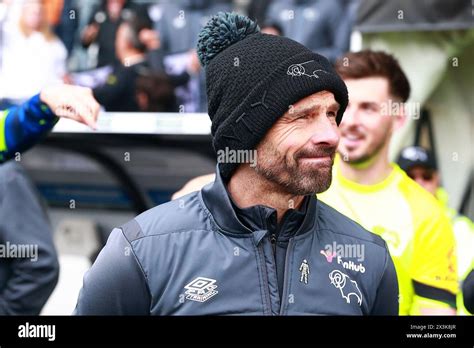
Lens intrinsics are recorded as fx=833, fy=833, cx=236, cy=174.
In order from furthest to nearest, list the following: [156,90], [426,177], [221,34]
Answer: [156,90] < [426,177] < [221,34]

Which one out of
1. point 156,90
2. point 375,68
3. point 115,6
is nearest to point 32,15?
point 115,6

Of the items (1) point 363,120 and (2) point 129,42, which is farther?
(2) point 129,42

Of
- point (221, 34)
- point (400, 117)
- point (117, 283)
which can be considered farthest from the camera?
point (400, 117)

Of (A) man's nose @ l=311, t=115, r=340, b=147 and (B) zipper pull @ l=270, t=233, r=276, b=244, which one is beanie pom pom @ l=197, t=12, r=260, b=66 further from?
(B) zipper pull @ l=270, t=233, r=276, b=244

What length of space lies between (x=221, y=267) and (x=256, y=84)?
0.42 meters

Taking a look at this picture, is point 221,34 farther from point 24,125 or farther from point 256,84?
point 24,125

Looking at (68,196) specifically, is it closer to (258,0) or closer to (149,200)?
(149,200)

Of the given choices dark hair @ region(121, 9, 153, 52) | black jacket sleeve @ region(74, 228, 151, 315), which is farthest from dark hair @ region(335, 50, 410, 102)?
black jacket sleeve @ region(74, 228, 151, 315)

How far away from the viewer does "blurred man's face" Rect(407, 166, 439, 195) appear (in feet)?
10.5

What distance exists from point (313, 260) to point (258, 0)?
1728 millimetres

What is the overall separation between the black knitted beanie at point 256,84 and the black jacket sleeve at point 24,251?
1.10 metres

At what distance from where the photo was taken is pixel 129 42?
11.6 feet
